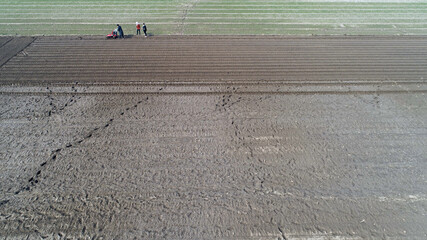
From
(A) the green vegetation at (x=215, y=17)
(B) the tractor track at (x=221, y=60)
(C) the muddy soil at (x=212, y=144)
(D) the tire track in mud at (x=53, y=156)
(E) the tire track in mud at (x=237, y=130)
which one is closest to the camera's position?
(C) the muddy soil at (x=212, y=144)

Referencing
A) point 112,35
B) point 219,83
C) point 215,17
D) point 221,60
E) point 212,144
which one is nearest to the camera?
point 212,144

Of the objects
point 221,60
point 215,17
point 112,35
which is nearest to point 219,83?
point 221,60

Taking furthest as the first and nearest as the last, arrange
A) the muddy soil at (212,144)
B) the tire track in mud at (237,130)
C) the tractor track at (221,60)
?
the tractor track at (221,60)
the tire track in mud at (237,130)
the muddy soil at (212,144)

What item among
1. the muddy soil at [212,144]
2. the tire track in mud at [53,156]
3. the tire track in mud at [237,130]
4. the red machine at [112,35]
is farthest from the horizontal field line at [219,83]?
the red machine at [112,35]

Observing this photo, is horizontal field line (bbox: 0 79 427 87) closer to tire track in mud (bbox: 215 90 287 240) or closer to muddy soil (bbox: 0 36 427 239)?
muddy soil (bbox: 0 36 427 239)

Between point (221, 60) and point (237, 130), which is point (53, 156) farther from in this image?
point (221, 60)

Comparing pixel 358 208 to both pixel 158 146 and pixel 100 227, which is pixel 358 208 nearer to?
pixel 158 146

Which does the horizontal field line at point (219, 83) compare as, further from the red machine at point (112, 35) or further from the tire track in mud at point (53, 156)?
the red machine at point (112, 35)
